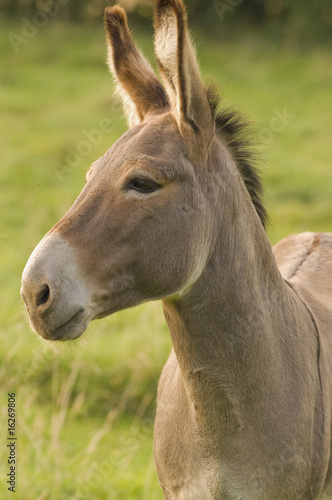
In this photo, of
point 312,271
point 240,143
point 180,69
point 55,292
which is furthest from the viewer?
point 312,271

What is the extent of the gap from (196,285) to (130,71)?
1039mm

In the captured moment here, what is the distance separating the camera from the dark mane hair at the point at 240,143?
3469 mm

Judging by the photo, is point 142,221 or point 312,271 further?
point 312,271

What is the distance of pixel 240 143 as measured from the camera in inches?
139

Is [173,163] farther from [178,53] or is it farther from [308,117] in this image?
[308,117]

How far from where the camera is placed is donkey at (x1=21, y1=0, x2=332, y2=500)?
9.86 feet

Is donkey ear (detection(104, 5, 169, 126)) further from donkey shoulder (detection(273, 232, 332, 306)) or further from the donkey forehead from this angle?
donkey shoulder (detection(273, 232, 332, 306))

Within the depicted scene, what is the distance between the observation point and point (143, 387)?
741 centimetres

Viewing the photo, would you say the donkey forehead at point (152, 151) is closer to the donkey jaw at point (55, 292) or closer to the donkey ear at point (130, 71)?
the donkey ear at point (130, 71)

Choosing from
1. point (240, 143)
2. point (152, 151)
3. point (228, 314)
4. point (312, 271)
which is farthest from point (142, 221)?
point (312, 271)

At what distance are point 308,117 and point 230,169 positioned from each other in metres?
12.3

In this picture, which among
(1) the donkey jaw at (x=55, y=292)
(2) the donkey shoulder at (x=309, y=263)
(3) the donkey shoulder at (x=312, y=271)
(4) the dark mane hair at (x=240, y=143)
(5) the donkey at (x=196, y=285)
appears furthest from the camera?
(2) the donkey shoulder at (x=309, y=263)

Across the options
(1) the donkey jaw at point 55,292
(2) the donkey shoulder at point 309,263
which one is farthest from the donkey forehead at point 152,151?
(2) the donkey shoulder at point 309,263

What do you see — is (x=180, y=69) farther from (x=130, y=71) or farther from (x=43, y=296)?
(x=43, y=296)
